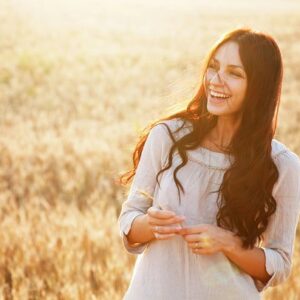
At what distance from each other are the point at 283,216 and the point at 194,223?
311 millimetres

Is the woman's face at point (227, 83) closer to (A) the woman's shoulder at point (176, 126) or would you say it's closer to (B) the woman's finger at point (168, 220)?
(A) the woman's shoulder at point (176, 126)

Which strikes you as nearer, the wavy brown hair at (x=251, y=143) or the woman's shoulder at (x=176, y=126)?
the wavy brown hair at (x=251, y=143)

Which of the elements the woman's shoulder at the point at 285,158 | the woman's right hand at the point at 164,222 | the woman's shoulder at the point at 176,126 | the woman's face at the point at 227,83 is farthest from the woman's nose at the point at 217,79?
the woman's right hand at the point at 164,222

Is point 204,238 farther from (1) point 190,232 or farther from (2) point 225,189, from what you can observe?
(2) point 225,189

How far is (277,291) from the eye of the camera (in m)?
3.71


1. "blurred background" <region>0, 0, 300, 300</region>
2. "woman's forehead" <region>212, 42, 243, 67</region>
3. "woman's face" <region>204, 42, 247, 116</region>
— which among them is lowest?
"blurred background" <region>0, 0, 300, 300</region>

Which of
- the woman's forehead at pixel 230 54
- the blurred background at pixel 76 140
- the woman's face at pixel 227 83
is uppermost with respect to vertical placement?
the woman's forehead at pixel 230 54

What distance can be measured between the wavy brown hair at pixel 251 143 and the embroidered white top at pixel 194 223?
0.03 metres

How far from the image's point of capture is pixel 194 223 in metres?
2.25

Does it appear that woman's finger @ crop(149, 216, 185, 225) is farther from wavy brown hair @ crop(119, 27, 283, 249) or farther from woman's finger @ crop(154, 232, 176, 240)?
wavy brown hair @ crop(119, 27, 283, 249)

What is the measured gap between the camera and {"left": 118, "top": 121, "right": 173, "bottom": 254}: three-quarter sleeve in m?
2.33

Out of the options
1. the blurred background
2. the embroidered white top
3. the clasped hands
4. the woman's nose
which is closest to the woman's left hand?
the clasped hands

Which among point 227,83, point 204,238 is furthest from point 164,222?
point 227,83

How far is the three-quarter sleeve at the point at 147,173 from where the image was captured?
91.6 inches
